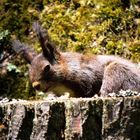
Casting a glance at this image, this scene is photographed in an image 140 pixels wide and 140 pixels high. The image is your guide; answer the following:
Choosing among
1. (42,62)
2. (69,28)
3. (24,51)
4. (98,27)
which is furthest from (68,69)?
(69,28)

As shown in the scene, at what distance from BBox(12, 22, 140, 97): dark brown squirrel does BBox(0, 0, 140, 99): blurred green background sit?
3.38 ft

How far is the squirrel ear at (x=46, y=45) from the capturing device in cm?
379

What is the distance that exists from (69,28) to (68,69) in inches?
59.0

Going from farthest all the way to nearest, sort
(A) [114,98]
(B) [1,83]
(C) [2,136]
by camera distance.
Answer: (B) [1,83]
(C) [2,136]
(A) [114,98]

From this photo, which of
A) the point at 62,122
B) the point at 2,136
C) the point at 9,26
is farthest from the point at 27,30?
the point at 62,122

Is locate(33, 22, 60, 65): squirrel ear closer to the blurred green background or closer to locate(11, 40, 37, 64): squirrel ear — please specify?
locate(11, 40, 37, 64): squirrel ear

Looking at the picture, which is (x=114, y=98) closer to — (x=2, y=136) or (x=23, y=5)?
(x=2, y=136)

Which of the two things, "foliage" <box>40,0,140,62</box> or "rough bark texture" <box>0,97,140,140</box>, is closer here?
"rough bark texture" <box>0,97,140,140</box>

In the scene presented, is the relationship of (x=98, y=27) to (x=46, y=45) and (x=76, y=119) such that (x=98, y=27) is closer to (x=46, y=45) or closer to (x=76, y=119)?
(x=46, y=45)

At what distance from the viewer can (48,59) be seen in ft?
13.5

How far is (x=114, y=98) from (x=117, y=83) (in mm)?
1179

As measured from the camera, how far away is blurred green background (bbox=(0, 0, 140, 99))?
5.29 meters

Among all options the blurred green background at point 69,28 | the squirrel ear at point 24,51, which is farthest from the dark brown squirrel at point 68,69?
the blurred green background at point 69,28

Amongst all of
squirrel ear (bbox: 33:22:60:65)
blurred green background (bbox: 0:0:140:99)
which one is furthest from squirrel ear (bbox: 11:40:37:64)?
blurred green background (bbox: 0:0:140:99)
